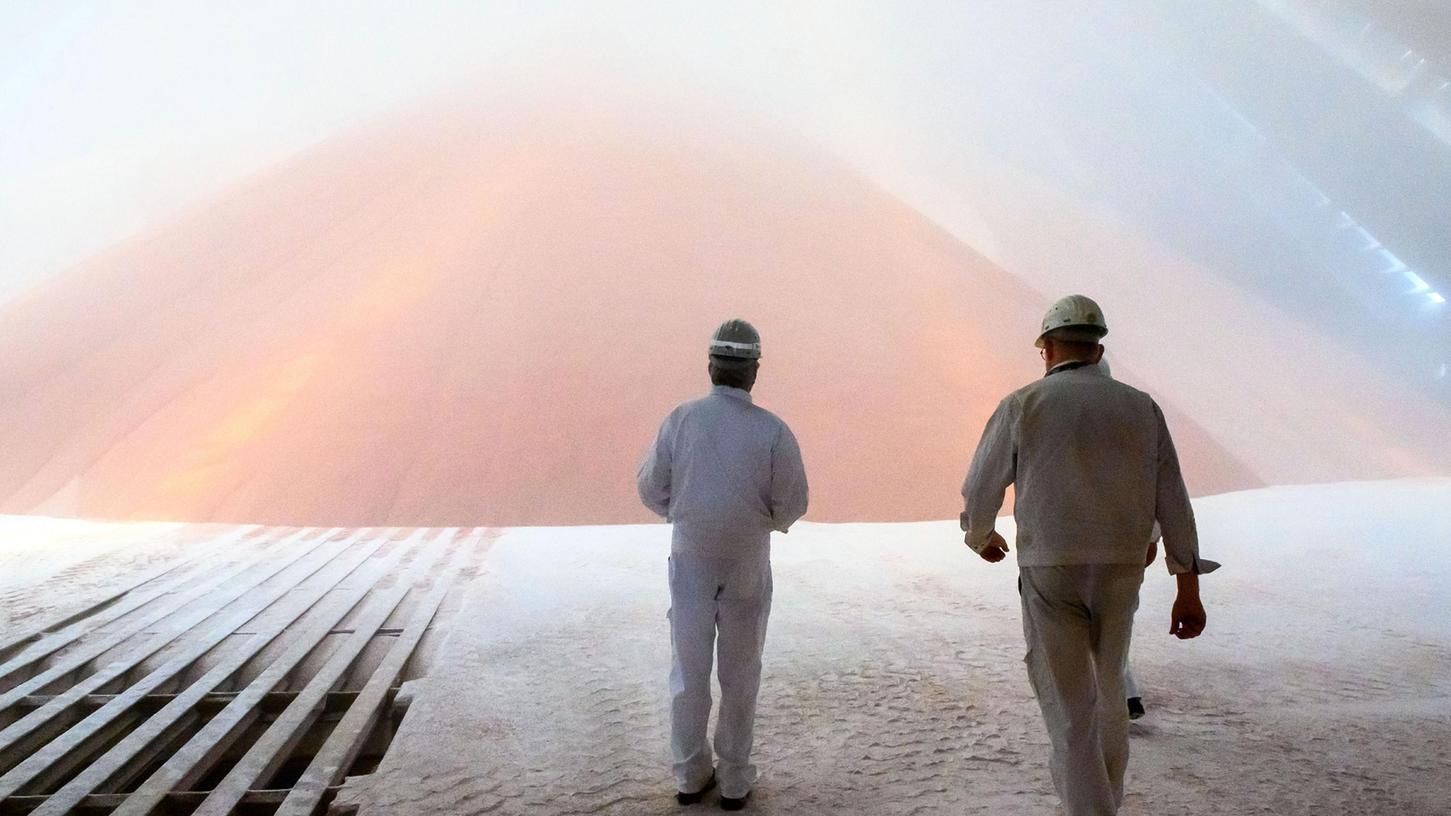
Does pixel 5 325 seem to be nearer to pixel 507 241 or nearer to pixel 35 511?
pixel 35 511

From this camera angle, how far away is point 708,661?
8.00ft

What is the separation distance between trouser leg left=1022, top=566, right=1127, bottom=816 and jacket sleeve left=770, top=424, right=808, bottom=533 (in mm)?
622

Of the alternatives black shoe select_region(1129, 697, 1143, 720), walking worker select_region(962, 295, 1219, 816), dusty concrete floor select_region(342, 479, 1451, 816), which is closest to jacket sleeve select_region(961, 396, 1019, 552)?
walking worker select_region(962, 295, 1219, 816)

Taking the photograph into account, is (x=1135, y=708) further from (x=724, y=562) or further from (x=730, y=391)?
(x=730, y=391)

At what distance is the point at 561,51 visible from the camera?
1500cm

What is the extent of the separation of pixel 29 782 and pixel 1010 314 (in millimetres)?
9596

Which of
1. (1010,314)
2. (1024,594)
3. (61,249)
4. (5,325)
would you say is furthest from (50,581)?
(61,249)

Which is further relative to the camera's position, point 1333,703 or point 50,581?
point 50,581

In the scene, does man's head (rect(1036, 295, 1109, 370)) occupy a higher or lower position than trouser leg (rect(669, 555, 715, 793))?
higher

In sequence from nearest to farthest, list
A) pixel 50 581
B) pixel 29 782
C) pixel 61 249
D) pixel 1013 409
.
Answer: pixel 1013 409, pixel 29 782, pixel 50 581, pixel 61 249

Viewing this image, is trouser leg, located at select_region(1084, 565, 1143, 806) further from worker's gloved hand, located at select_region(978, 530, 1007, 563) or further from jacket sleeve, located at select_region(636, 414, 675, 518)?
jacket sleeve, located at select_region(636, 414, 675, 518)

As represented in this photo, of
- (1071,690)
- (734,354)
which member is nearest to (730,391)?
(734,354)

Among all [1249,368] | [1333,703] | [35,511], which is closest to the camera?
[1333,703]

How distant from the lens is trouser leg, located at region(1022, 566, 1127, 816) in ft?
6.42
